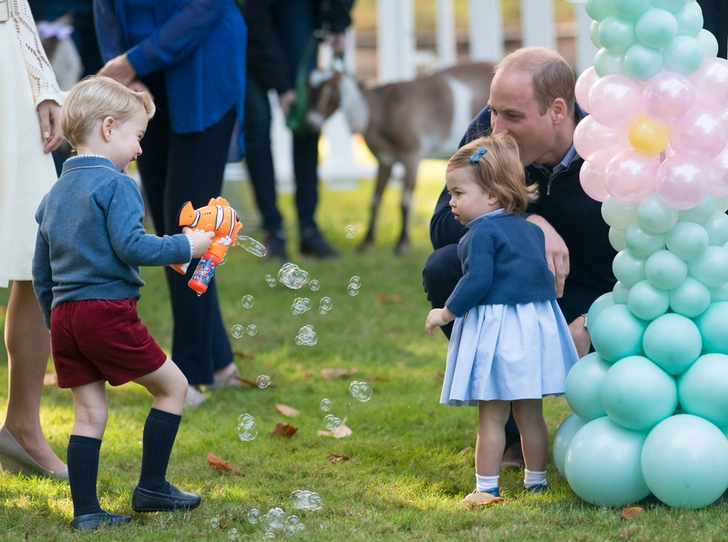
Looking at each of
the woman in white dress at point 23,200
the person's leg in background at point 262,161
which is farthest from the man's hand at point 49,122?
the person's leg in background at point 262,161

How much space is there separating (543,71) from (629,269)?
0.71 metres

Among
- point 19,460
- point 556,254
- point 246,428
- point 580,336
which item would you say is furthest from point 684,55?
point 19,460

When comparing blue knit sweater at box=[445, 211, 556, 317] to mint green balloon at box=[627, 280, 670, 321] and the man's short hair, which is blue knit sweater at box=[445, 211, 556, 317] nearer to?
mint green balloon at box=[627, 280, 670, 321]

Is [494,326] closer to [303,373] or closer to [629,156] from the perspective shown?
[629,156]

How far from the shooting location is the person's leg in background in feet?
20.3

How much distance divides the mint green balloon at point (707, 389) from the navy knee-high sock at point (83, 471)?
1.51m

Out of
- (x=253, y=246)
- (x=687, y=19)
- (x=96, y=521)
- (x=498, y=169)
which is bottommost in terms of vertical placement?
(x=96, y=521)

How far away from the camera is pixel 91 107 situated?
8.10 ft

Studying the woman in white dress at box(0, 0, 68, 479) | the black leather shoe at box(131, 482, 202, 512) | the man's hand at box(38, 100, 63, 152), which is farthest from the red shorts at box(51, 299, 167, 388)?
the man's hand at box(38, 100, 63, 152)

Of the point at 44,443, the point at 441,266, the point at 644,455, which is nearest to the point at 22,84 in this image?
the point at 44,443

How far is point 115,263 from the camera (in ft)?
8.03

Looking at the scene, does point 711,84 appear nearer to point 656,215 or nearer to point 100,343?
point 656,215

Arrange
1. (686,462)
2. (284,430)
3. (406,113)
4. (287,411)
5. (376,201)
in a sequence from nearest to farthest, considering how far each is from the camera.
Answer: (686,462) → (284,430) → (287,411) → (406,113) → (376,201)

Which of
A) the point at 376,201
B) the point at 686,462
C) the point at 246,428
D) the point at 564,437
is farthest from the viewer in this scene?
the point at 376,201
